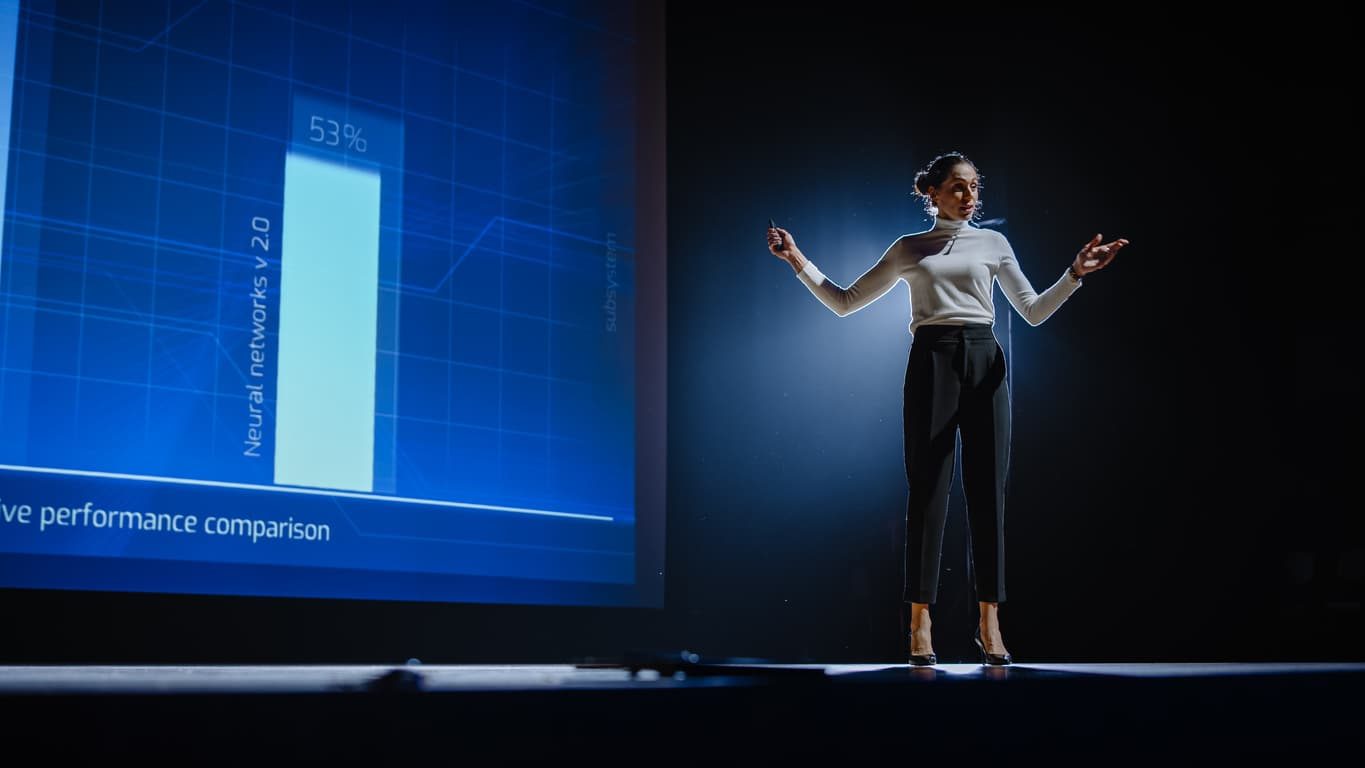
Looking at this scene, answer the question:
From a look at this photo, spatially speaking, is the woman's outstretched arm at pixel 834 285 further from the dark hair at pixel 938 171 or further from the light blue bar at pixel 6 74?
the light blue bar at pixel 6 74

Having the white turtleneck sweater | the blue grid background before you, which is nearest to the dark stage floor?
the white turtleneck sweater

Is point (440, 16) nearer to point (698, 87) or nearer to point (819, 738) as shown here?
point (698, 87)

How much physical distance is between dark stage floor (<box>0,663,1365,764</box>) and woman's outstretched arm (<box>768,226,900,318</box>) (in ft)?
4.52

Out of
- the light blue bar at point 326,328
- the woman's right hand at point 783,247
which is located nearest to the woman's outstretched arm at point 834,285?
the woman's right hand at point 783,247

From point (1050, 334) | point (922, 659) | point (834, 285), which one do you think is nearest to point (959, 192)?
point (834, 285)

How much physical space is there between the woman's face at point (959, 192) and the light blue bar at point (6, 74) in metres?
1.74

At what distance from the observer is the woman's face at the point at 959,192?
2582 millimetres

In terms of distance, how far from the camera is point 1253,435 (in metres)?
3.60

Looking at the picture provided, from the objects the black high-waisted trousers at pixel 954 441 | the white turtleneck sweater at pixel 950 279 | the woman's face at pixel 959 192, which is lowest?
the black high-waisted trousers at pixel 954 441

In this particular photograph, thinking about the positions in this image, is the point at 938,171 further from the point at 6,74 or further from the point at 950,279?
the point at 6,74

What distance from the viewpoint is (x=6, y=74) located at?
218 centimetres

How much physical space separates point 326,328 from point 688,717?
183 centimetres

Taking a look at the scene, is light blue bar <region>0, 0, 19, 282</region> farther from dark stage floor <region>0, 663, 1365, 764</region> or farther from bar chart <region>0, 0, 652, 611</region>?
dark stage floor <region>0, 663, 1365, 764</region>

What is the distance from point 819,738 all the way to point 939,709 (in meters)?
0.15
